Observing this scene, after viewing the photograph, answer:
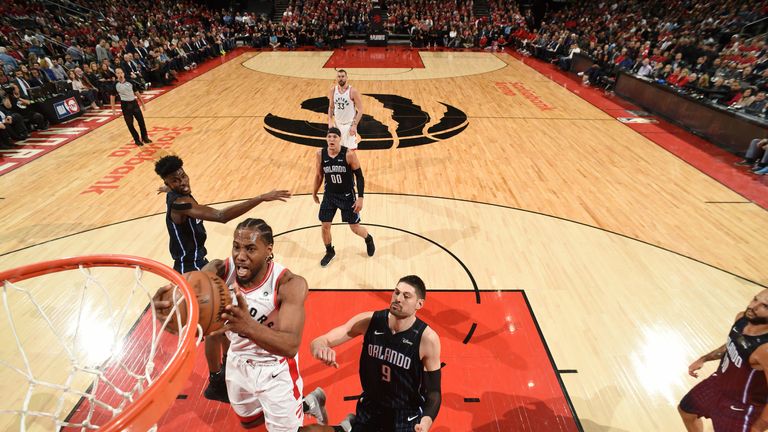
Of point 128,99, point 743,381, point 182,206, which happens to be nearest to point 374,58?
point 128,99

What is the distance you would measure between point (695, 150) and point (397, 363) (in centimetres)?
968

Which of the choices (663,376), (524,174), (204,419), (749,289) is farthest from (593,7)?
(204,419)

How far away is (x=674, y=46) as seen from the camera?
47.1 ft

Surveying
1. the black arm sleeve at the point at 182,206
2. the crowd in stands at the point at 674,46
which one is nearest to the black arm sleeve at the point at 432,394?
the black arm sleeve at the point at 182,206

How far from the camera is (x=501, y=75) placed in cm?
1595

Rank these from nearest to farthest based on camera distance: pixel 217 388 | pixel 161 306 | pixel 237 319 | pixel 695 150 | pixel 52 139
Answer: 1. pixel 237 319
2. pixel 161 306
3. pixel 217 388
4. pixel 695 150
5. pixel 52 139

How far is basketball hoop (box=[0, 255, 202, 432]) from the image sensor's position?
1.70 meters

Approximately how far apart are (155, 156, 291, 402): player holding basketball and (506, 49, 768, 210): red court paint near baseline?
831 centimetres

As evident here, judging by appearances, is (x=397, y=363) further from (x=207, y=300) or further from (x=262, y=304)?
(x=207, y=300)

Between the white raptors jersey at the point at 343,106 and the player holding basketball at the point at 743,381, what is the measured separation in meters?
5.85

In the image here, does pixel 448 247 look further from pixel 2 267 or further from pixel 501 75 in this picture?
pixel 501 75

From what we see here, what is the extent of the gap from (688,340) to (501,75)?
1351 cm

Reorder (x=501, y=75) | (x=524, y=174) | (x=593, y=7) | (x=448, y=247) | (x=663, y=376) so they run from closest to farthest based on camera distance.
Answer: (x=663, y=376) → (x=448, y=247) → (x=524, y=174) → (x=501, y=75) → (x=593, y=7)

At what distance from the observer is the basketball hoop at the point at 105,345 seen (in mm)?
1699
